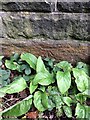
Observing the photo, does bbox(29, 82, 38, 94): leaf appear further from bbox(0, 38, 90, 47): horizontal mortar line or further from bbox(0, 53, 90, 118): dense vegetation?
bbox(0, 38, 90, 47): horizontal mortar line

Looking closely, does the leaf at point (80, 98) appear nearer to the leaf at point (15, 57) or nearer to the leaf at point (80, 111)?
the leaf at point (80, 111)

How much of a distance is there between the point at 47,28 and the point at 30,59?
241mm

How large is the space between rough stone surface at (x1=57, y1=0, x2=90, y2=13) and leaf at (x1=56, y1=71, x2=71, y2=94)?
407 millimetres

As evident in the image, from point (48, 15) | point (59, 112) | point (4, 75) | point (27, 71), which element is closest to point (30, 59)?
point (27, 71)

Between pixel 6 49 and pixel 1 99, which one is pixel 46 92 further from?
pixel 6 49

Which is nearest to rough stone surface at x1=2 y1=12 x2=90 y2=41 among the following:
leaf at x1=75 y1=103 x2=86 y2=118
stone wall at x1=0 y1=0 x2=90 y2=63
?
stone wall at x1=0 y1=0 x2=90 y2=63

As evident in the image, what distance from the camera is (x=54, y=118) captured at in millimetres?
1771

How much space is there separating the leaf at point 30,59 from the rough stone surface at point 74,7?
0.38 m

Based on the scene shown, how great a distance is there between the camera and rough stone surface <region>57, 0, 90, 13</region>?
1.82 metres

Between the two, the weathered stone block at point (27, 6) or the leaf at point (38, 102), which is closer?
the leaf at point (38, 102)

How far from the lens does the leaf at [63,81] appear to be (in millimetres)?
1780

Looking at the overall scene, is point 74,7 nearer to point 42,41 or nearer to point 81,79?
point 42,41

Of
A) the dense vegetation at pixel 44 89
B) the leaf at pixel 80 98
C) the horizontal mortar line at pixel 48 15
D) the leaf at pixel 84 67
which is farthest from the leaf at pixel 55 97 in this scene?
the horizontal mortar line at pixel 48 15

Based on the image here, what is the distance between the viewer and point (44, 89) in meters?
1.82
